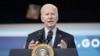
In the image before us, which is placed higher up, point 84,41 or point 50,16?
point 50,16

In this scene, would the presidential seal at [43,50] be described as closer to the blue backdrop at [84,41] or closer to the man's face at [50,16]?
the man's face at [50,16]

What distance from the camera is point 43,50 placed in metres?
1.57

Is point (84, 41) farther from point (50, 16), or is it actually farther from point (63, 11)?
point (50, 16)

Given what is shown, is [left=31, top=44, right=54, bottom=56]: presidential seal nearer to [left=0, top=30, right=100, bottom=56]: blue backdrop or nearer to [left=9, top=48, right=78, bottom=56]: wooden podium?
[left=9, top=48, right=78, bottom=56]: wooden podium

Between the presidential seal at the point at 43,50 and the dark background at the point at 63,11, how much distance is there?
5.31ft

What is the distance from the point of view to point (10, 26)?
3.19 m

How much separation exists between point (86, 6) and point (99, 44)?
0.46 meters

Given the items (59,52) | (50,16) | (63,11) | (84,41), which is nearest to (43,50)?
(59,52)

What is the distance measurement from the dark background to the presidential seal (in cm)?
162

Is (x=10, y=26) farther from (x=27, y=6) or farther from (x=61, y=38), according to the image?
(x=61, y=38)

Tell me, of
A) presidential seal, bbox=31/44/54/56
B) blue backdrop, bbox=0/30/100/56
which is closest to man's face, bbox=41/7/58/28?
presidential seal, bbox=31/44/54/56

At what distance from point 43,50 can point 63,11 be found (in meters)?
1.67

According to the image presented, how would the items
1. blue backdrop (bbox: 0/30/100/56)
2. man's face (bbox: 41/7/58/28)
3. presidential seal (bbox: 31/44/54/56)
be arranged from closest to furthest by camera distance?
presidential seal (bbox: 31/44/54/56) → man's face (bbox: 41/7/58/28) → blue backdrop (bbox: 0/30/100/56)

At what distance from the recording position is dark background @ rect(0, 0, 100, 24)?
3.16m
